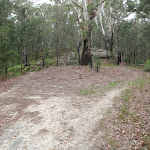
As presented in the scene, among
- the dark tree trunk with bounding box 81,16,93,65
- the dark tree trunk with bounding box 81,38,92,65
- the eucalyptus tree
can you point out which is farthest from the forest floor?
the dark tree trunk with bounding box 81,38,92,65

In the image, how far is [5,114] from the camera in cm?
659

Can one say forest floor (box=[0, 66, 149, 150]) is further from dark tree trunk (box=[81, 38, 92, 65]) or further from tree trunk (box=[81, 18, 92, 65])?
dark tree trunk (box=[81, 38, 92, 65])

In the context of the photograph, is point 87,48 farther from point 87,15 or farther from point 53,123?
point 53,123

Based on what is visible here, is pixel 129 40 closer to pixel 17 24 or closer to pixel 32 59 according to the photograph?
pixel 32 59

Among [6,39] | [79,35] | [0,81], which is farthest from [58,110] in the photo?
[79,35]

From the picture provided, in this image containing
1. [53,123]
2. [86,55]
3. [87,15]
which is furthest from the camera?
[86,55]

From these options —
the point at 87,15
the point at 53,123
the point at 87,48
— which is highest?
the point at 87,15

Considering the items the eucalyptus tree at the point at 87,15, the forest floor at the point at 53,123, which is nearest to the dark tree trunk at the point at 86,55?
the eucalyptus tree at the point at 87,15

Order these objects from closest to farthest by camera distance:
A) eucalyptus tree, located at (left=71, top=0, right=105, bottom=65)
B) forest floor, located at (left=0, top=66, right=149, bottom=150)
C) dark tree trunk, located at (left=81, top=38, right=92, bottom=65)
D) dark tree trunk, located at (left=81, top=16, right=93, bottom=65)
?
forest floor, located at (left=0, top=66, right=149, bottom=150) < eucalyptus tree, located at (left=71, top=0, right=105, bottom=65) < dark tree trunk, located at (left=81, top=16, right=93, bottom=65) < dark tree trunk, located at (left=81, top=38, right=92, bottom=65)

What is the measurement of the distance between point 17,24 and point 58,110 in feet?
47.7

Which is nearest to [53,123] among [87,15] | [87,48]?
[87,48]

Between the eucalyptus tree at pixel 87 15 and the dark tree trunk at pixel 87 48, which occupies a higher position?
the eucalyptus tree at pixel 87 15

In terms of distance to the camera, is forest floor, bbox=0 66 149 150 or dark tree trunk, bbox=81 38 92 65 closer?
forest floor, bbox=0 66 149 150

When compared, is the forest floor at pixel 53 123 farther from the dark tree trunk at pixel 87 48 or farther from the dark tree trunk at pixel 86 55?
the dark tree trunk at pixel 86 55
